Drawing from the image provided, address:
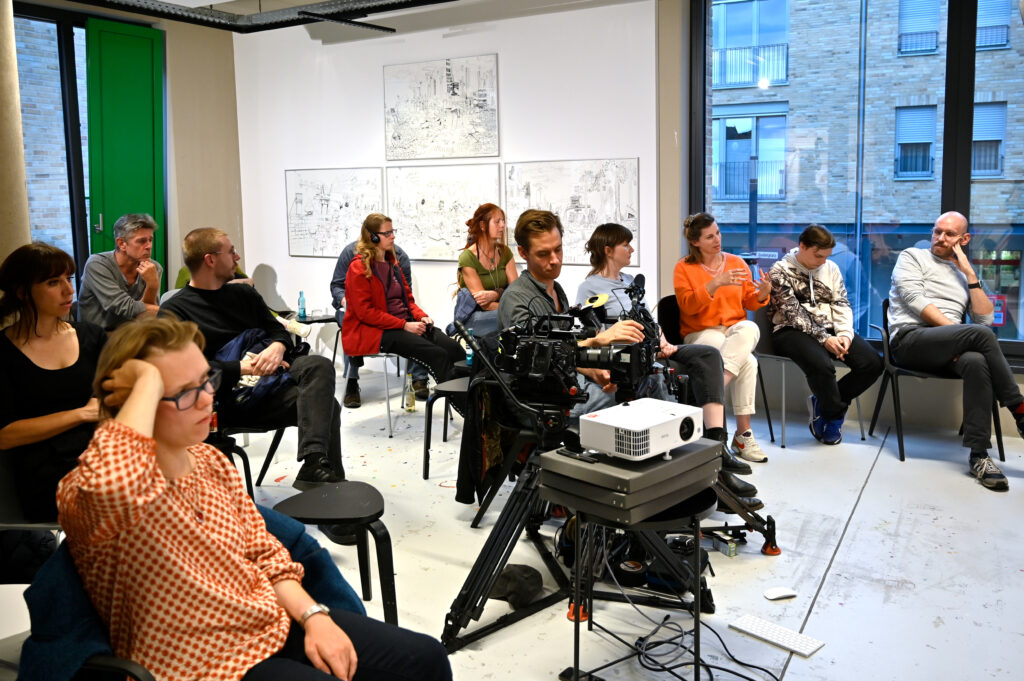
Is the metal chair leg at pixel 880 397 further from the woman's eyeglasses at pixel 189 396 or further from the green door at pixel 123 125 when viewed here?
the green door at pixel 123 125

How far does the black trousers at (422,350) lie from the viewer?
5.25 meters

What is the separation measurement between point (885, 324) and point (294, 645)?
417cm

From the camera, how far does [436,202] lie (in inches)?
262

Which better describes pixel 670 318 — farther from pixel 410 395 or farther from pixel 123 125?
pixel 123 125

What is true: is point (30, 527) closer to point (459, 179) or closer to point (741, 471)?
point (741, 471)

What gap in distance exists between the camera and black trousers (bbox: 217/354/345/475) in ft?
12.4

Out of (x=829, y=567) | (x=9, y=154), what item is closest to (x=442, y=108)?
(x=9, y=154)

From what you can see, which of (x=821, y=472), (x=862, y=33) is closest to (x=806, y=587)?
(x=821, y=472)

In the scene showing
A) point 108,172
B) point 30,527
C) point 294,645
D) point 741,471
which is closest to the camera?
point 294,645

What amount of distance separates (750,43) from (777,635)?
4060mm

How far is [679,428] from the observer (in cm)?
236

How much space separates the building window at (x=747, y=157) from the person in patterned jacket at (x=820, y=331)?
726 mm

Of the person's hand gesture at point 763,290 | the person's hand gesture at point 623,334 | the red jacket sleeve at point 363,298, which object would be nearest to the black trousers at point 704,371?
the person's hand gesture at point 763,290

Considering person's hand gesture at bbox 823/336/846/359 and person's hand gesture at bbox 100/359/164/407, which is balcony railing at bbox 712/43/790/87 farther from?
person's hand gesture at bbox 100/359/164/407
